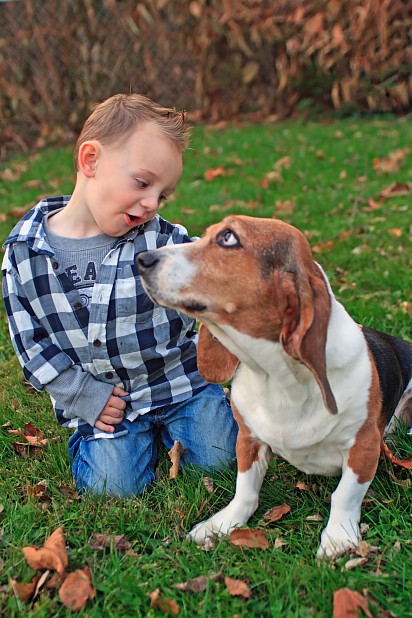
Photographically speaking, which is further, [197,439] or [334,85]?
[334,85]

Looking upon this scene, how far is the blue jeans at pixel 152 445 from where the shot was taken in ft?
10.7

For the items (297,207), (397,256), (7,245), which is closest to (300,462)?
(7,245)

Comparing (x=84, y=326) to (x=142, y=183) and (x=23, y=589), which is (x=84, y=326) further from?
(x=23, y=589)

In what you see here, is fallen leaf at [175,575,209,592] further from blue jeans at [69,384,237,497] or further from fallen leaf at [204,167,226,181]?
fallen leaf at [204,167,226,181]

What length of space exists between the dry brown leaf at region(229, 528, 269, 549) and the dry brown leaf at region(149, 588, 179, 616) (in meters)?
0.42

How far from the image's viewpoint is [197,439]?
347 centimetres

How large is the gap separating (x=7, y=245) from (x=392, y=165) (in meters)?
5.74

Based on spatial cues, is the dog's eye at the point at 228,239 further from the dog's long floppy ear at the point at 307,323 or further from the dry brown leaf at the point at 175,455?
the dry brown leaf at the point at 175,455

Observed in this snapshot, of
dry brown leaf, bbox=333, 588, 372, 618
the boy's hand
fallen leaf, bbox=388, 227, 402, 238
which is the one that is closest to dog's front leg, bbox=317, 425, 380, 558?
dry brown leaf, bbox=333, 588, 372, 618

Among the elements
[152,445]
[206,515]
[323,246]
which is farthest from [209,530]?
[323,246]

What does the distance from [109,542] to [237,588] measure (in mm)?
579

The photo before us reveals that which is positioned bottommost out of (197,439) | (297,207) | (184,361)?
(297,207)

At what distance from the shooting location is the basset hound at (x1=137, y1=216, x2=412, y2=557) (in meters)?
2.46

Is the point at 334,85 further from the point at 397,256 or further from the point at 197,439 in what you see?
the point at 197,439
